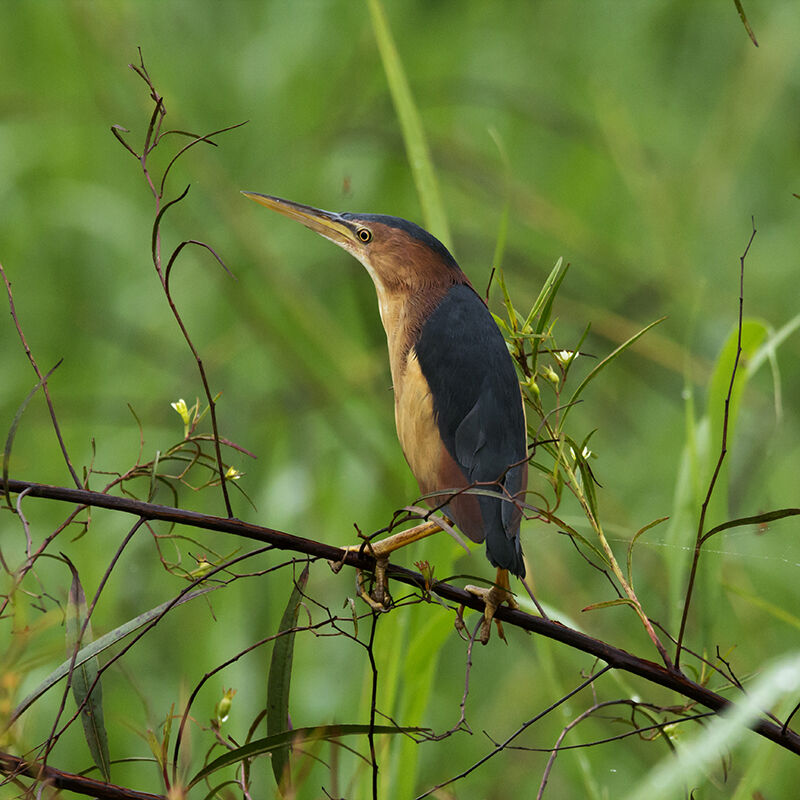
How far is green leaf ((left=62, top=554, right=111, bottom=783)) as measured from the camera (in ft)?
2.27

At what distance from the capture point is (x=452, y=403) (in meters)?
0.84

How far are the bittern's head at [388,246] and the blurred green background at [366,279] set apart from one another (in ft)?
1.00

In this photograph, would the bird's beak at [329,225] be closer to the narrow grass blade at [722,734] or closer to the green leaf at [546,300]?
the green leaf at [546,300]

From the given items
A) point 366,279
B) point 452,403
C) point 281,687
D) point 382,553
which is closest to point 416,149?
point 452,403

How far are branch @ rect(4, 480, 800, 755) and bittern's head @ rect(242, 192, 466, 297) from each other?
0.31m

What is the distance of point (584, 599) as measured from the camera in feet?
6.09

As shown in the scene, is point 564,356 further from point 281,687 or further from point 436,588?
point 281,687

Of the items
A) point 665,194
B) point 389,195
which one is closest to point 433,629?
point 389,195

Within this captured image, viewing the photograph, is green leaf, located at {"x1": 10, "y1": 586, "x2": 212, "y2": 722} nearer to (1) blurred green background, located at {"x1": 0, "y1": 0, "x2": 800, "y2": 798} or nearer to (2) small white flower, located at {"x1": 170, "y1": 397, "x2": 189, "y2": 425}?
(2) small white flower, located at {"x1": 170, "y1": 397, "x2": 189, "y2": 425}

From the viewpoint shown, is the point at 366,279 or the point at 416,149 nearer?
the point at 416,149

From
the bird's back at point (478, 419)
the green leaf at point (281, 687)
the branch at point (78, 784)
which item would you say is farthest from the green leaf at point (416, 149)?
the branch at point (78, 784)

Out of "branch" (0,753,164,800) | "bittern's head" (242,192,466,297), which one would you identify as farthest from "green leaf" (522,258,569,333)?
"branch" (0,753,164,800)

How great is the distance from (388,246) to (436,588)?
37cm

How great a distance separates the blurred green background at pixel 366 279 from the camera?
5.86 ft
